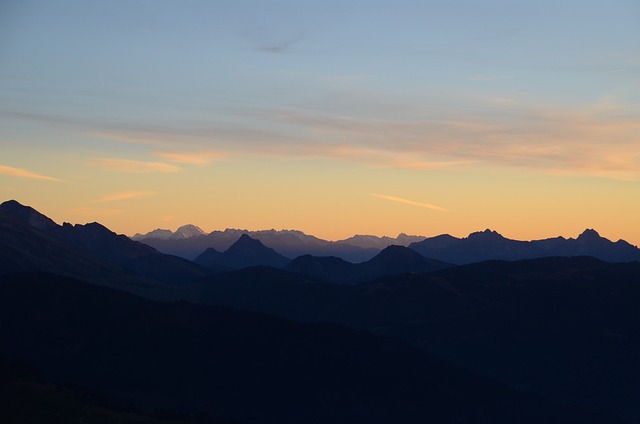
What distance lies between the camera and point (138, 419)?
198 meters

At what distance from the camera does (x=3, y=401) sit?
194250 mm

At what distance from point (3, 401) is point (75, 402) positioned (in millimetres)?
15333

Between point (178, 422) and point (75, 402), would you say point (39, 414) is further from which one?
point (178, 422)

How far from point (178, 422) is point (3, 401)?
3853 cm

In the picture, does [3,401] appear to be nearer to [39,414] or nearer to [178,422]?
[39,414]

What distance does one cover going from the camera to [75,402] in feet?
652

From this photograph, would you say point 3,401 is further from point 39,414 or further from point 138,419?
point 138,419

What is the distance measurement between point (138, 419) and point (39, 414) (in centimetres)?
2165

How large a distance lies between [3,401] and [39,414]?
1116 centimetres

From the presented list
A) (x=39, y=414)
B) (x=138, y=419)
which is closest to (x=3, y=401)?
(x=39, y=414)

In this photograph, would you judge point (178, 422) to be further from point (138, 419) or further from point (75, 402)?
point (75, 402)

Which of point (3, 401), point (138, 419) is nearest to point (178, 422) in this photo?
point (138, 419)

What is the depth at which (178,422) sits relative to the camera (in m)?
198
